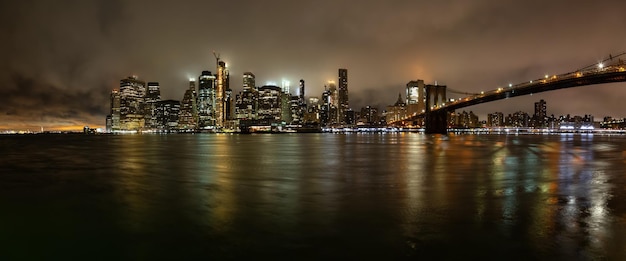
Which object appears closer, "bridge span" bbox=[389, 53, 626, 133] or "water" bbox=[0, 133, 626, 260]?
"water" bbox=[0, 133, 626, 260]

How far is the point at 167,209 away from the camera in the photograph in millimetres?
13602

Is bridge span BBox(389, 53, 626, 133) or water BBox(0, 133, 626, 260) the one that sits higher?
bridge span BBox(389, 53, 626, 133)

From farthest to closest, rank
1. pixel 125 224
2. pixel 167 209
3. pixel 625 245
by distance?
pixel 167 209
pixel 125 224
pixel 625 245

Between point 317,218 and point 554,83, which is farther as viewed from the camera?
point 554,83

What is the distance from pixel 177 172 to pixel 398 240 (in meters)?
18.8

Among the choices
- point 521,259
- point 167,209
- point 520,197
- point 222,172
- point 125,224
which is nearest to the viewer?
point 521,259

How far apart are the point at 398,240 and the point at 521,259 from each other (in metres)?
2.41

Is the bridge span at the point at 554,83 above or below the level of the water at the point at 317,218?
above

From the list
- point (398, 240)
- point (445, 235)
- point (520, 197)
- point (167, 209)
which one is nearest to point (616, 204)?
point (520, 197)

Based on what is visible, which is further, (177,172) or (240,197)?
(177,172)

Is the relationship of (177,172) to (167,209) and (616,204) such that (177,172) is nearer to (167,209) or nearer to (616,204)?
(167,209)

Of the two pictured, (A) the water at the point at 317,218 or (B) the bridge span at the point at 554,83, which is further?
(B) the bridge span at the point at 554,83

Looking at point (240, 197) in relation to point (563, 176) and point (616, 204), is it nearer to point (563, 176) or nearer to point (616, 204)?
point (616, 204)

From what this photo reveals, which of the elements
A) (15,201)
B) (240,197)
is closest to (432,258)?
(240,197)
